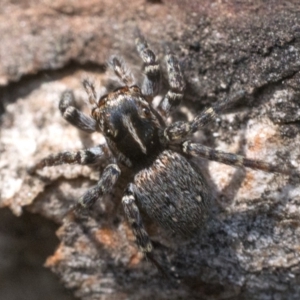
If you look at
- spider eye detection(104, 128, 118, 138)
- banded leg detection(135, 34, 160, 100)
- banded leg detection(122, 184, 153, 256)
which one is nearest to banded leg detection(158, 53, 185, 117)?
banded leg detection(135, 34, 160, 100)

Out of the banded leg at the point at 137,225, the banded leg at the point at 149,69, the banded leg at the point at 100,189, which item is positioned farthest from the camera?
the banded leg at the point at 149,69

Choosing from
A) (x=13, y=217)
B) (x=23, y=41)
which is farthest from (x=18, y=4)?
(x=13, y=217)

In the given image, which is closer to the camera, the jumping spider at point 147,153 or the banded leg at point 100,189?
the jumping spider at point 147,153

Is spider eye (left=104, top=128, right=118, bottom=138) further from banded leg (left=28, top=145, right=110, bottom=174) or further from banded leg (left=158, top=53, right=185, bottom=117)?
banded leg (left=158, top=53, right=185, bottom=117)

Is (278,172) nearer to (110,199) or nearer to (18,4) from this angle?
(110,199)

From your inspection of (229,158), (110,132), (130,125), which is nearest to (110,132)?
(110,132)

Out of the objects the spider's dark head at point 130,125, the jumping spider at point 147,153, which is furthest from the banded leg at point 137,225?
the spider's dark head at point 130,125

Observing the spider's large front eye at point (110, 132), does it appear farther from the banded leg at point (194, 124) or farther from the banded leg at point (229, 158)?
the banded leg at point (229, 158)
